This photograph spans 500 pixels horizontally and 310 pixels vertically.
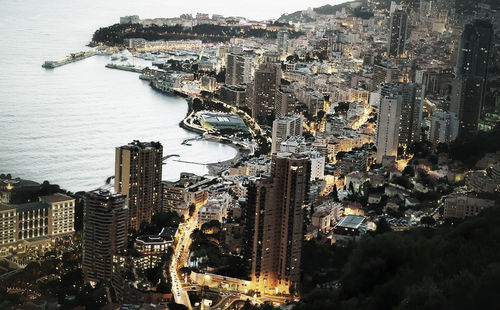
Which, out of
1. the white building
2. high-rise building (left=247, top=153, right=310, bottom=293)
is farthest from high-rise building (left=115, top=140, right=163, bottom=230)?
the white building

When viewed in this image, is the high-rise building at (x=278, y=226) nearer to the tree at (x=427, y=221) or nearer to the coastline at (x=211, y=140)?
the tree at (x=427, y=221)

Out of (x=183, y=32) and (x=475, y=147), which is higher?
(x=183, y=32)

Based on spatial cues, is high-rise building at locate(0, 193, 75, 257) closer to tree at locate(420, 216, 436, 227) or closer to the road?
the road

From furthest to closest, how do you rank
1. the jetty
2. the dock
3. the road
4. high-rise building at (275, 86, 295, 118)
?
the jetty → the dock → high-rise building at (275, 86, 295, 118) → the road

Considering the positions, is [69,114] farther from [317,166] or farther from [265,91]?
[317,166]

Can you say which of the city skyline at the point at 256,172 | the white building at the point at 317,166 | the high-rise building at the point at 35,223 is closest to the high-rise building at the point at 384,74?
the city skyline at the point at 256,172

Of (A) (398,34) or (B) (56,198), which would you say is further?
(A) (398,34)

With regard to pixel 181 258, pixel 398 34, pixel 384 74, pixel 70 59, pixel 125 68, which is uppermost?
pixel 398 34

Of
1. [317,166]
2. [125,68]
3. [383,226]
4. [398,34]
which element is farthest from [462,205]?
[125,68]
